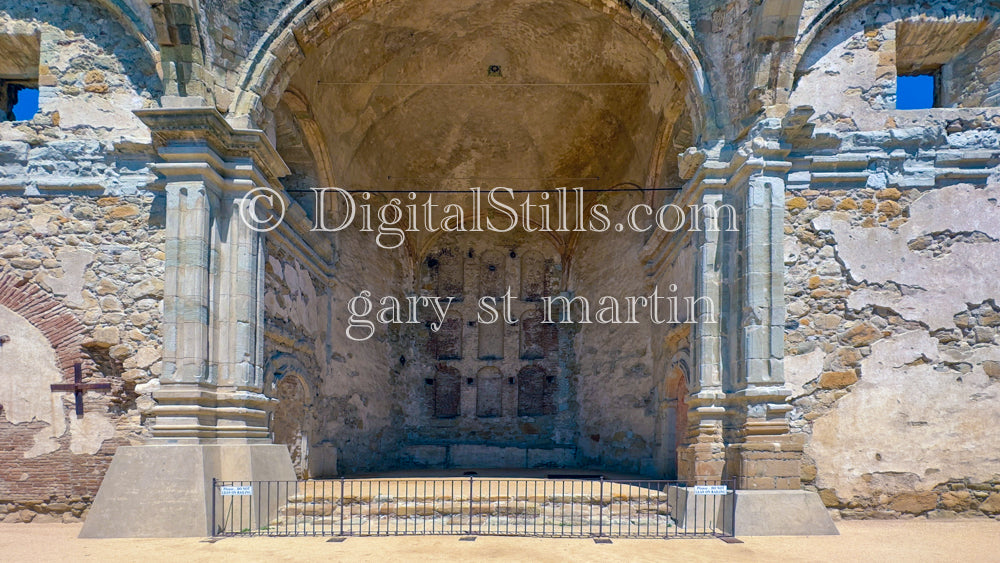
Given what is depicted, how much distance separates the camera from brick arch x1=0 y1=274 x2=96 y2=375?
7.93 metres

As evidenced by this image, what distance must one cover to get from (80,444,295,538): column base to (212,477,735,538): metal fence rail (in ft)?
0.57

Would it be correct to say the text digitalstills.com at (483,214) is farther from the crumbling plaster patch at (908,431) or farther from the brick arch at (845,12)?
the crumbling plaster patch at (908,431)

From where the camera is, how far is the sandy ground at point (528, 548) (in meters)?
6.01

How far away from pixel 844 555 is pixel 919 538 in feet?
3.91

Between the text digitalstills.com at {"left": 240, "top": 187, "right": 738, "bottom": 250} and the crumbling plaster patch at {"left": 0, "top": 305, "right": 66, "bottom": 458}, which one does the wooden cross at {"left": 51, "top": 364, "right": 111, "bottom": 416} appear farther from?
the text digitalstills.com at {"left": 240, "top": 187, "right": 738, "bottom": 250}

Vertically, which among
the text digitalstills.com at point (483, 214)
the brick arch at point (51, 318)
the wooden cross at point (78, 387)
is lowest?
the wooden cross at point (78, 387)

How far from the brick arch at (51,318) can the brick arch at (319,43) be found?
2995 millimetres

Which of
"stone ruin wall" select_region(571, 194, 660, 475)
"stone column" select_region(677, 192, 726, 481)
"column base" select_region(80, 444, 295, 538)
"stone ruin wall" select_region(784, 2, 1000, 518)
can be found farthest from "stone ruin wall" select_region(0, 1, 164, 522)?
"stone ruin wall" select_region(784, 2, 1000, 518)

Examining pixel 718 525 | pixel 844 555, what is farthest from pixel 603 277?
pixel 844 555

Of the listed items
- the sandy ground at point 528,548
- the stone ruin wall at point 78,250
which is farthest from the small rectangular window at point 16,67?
the sandy ground at point 528,548

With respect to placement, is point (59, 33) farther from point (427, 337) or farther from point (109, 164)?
point (427, 337)

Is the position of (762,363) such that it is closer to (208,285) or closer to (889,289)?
(889,289)

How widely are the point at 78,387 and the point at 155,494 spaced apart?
5.97 ft

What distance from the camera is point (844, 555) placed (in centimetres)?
603
